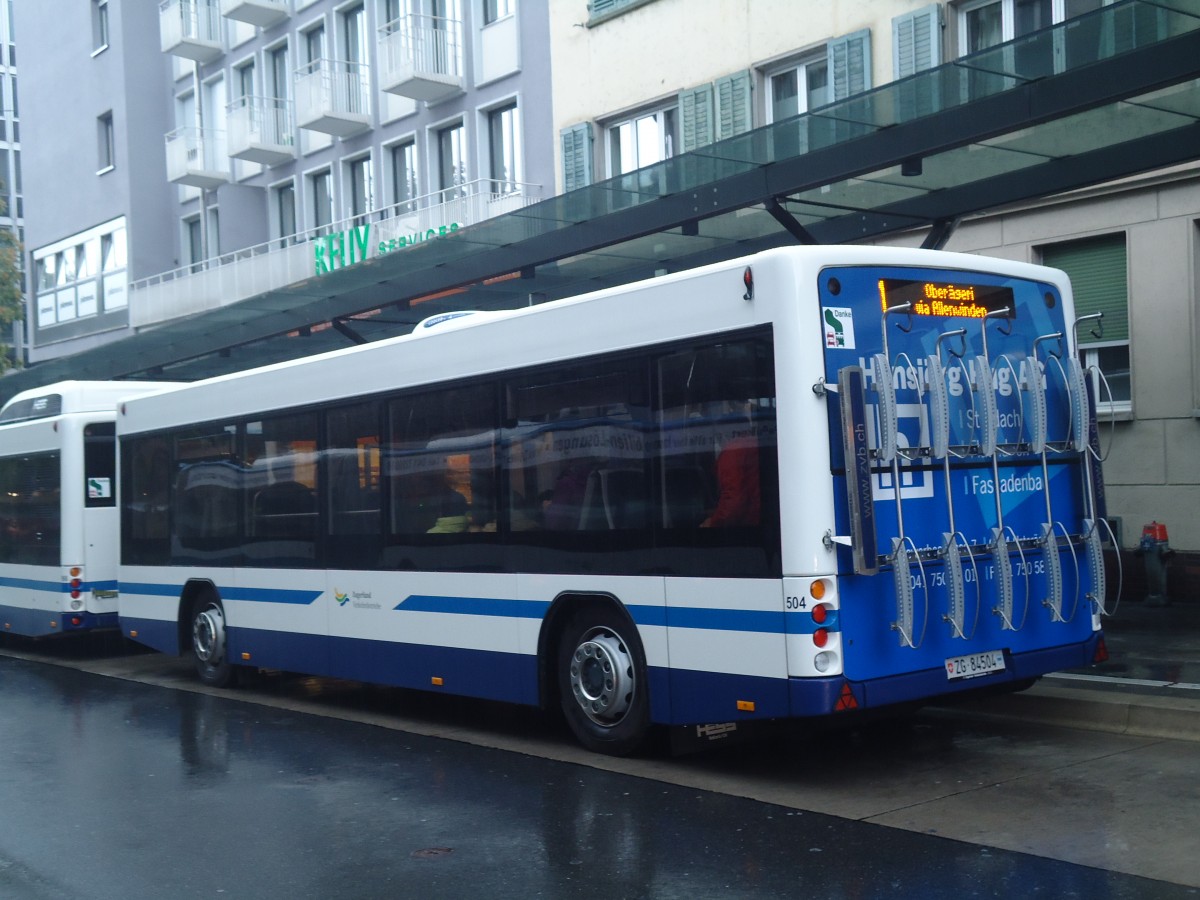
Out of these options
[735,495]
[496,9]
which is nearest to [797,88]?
[496,9]

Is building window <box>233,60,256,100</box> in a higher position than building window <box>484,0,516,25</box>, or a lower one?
higher

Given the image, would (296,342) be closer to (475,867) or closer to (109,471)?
(109,471)

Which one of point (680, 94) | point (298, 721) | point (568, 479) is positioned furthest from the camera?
point (680, 94)

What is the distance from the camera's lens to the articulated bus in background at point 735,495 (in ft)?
24.7

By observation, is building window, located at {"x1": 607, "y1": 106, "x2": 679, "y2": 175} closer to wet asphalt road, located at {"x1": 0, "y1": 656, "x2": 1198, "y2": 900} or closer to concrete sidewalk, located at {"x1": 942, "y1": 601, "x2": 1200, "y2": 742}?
concrete sidewalk, located at {"x1": 942, "y1": 601, "x2": 1200, "y2": 742}

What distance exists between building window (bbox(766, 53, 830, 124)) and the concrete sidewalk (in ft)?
30.9

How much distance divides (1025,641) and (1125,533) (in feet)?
24.2

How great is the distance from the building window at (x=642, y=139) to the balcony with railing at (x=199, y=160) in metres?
15.4

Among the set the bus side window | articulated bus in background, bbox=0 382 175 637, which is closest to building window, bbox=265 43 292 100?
articulated bus in background, bbox=0 382 175 637

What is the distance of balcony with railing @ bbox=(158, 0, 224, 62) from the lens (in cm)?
Result: 3562

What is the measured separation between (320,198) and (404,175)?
13.1 feet

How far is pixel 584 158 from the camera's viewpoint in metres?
22.4

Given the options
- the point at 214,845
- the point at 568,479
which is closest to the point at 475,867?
the point at 214,845

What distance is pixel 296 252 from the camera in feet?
99.2
